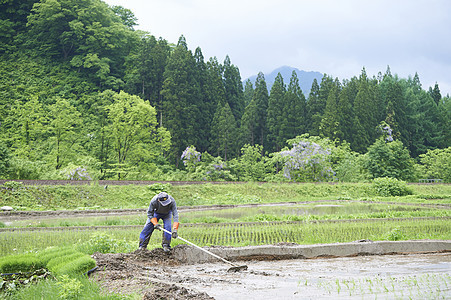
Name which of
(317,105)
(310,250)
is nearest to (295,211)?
(310,250)

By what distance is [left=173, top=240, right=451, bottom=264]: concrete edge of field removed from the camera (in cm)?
896

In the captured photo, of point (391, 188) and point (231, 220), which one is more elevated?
point (391, 188)

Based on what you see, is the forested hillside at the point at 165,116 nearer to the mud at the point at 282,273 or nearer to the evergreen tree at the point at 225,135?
the evergreen tree at the point at 225,135

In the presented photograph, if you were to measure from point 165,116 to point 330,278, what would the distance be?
4513cm

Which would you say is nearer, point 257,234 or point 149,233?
point 149,233

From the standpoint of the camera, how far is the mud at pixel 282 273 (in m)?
5.54

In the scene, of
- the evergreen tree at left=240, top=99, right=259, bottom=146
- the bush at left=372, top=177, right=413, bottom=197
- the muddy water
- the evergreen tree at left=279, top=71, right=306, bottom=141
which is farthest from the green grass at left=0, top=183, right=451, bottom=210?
the evergreen tree at left=240, top=99, right=259, bottom=146

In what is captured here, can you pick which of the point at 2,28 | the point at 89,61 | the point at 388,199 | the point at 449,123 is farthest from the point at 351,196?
the point at 2,28

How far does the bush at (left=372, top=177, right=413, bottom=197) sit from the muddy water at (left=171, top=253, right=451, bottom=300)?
2365 cm

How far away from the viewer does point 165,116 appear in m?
50.5

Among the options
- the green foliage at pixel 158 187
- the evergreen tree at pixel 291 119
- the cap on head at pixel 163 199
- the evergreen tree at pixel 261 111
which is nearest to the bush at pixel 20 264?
the cap on head at pixel 163 199

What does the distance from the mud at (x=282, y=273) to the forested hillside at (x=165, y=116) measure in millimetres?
26033

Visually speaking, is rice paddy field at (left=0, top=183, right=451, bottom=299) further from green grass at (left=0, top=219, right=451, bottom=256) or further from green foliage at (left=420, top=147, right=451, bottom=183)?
green foliage at (left=420, top=147, right=451, bottom=183)

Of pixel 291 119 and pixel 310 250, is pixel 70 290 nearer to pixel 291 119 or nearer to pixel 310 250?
pixel 310 250
